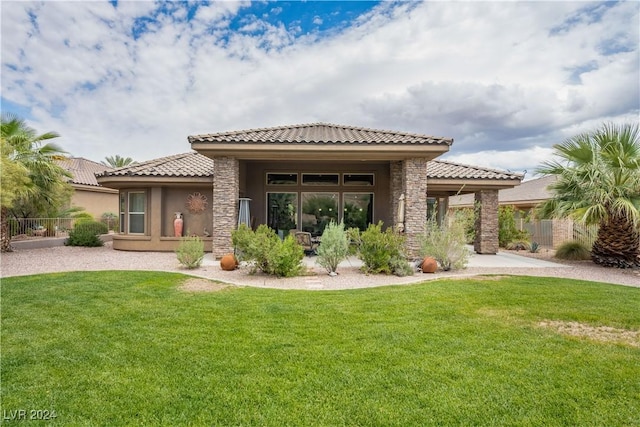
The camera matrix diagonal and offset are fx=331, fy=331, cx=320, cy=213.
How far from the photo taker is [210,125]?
21.9m

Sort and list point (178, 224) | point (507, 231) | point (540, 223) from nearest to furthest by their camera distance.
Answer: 1. point (178, 224)
2. point (507, 231)
3. point (540, 223)

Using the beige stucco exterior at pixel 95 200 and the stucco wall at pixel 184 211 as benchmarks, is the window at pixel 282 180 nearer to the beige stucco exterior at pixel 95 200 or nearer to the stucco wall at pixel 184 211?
the stucco wall at pixel 184 211

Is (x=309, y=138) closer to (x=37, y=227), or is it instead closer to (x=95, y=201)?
(x=37, y=227)

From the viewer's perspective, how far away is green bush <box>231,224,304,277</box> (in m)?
9.08

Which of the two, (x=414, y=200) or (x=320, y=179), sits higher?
(x=320, y=179)

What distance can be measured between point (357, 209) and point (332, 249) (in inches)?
255

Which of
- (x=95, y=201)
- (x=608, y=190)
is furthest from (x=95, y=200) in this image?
(x=608, y=190)

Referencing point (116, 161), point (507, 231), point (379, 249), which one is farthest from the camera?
point (116, 161)

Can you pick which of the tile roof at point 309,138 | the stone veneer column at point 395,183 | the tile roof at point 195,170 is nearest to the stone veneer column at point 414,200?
the tile roof at point 309,138

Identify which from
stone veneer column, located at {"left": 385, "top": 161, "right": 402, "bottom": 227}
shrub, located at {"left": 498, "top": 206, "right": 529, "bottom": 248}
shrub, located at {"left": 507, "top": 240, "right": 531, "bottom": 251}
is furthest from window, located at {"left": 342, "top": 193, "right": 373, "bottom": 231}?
shrub, located at {"left": 507, "top": 240, "right": 531, "bottom": 251}

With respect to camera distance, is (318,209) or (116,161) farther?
(116,161)

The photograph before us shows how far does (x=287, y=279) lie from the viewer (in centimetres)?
891

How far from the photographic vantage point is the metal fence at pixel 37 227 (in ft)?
51.8

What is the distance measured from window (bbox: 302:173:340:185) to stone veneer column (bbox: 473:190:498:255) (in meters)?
6.53
